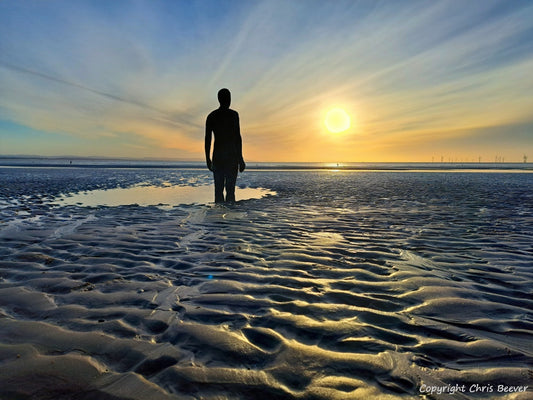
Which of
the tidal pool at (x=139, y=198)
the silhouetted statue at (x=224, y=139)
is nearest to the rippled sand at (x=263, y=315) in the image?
the silhouetted statue at (x=224, y=139)

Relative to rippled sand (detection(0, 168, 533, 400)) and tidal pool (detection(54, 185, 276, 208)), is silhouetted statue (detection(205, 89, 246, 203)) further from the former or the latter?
rippled sand (detection(0, 168, 533, 400))

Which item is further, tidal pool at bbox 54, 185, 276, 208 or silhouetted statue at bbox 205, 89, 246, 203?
tidal pool at bbox 54, 185, 276, 208

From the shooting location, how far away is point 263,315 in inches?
121

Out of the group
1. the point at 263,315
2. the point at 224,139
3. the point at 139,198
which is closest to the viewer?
the point at 263,315

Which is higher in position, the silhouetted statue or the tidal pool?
the silhouetted statue

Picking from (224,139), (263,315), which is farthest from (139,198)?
(263,315)

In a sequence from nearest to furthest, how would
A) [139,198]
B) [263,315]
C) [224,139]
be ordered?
[263,315] → [224,139] → [139,198]

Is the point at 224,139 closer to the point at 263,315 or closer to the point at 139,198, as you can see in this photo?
the point at 139,198

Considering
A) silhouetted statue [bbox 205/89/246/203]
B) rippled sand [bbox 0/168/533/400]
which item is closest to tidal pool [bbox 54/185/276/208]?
silhouetted statue [bbox 205/89/246/203]

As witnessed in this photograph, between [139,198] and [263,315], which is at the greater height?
[139,198]

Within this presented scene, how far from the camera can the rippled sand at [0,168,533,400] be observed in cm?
211

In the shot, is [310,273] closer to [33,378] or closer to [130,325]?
[130,325]

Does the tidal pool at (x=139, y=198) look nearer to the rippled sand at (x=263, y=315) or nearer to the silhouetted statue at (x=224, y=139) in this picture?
the silhouetted statue at (x=224, y=139)

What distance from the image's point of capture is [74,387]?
201cm
